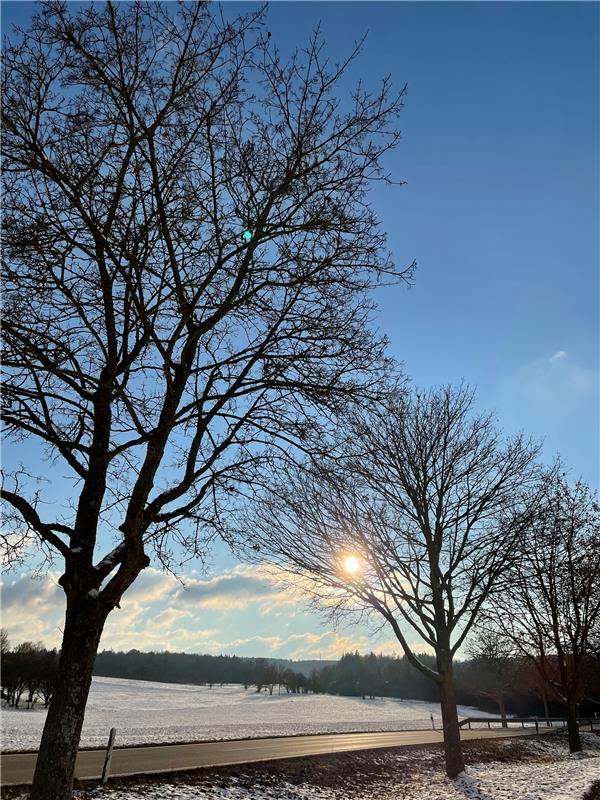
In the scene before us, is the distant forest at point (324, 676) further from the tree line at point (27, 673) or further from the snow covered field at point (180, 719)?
the tree line at point (27, 673)

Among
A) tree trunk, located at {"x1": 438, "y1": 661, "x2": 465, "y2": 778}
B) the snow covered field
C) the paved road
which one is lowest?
the snow covered field

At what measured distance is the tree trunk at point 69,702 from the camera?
4.99m

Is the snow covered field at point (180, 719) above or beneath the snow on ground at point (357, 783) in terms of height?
beneath

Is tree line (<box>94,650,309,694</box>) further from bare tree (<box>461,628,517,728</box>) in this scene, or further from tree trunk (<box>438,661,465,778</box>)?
tree trunk (<box>438,661,465,778</box>)

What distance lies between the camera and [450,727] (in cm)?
1403

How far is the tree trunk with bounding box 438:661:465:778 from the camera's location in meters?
13.6

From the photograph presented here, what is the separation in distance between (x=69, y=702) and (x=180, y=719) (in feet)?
121

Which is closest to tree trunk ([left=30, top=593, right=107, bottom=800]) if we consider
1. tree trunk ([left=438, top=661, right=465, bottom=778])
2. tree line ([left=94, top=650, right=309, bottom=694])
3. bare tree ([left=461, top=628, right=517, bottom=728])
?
tree trunk ([left=438, top=661, right=465, bottom=778])

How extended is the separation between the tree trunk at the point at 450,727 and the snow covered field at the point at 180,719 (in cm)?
1132

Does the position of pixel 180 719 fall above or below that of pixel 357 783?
below

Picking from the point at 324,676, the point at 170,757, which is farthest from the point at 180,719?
the point at 324,676

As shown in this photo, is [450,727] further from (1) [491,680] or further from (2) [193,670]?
(2) [193,670]

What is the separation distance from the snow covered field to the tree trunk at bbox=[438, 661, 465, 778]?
37.2 ft

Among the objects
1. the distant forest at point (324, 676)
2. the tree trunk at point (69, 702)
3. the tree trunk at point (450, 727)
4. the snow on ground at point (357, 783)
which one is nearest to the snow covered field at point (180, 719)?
the snow on ground at point (357, 783)
